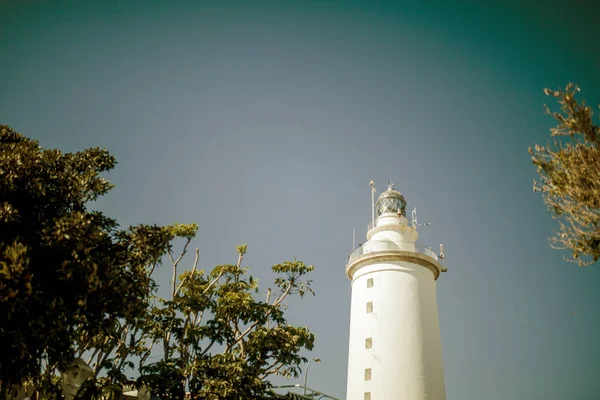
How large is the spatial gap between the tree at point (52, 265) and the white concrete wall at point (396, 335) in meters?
16.2

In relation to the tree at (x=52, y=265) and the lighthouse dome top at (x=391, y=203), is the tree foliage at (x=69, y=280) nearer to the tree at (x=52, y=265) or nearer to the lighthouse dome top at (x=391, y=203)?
the tree at (x=52, y=265)

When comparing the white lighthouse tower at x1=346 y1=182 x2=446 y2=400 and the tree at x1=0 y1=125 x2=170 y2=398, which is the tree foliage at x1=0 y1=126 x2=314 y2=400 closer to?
the tree at x1=0 y1=125 x2=170 y2=398

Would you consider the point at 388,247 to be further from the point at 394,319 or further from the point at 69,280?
the point at 69,280

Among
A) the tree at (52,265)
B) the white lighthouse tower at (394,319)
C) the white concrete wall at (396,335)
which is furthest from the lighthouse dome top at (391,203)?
the tree at (52,265)

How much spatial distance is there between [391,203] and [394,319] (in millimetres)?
8148

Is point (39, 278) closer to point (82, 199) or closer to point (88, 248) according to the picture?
point (88, 248)

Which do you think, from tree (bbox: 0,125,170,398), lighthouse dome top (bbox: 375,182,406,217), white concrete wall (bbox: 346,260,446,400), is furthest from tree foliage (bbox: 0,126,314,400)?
lighthouse dome top (bbox: 375,182,406,217)

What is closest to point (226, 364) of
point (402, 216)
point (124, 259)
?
point (124, 259)

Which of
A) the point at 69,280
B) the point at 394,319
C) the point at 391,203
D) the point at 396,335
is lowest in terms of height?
the point at 69,280

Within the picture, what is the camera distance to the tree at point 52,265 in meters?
9.97

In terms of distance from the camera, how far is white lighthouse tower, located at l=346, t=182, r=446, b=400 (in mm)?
24562

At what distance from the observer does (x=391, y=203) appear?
3061 centimetres

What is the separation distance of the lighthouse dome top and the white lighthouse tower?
70 centimetres

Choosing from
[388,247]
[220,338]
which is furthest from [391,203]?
[220,338]
